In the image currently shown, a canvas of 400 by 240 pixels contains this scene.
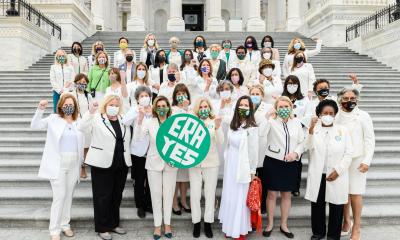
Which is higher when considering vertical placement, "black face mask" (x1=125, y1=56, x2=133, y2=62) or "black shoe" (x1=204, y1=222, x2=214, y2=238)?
"black face mask" (x1=125, y1=56, x2=133, y2=62)

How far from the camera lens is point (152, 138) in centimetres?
550

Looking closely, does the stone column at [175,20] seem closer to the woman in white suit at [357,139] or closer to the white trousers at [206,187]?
the white trousers at [206,187]

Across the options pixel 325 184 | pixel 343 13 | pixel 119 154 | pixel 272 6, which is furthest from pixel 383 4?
pixel 119 154

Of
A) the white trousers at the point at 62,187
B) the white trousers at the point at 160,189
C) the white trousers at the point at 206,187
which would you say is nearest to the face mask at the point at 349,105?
the white trousers at the point at 206,187

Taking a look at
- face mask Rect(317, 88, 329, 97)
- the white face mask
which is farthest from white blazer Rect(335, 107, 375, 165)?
the white face mask

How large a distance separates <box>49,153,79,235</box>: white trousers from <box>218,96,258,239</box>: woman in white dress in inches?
92.3

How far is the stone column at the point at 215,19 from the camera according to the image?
94.9ft

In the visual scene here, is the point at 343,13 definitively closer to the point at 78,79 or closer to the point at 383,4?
the point at 383,4

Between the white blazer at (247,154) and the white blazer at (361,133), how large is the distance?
1401mm

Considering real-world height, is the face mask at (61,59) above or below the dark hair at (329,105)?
above

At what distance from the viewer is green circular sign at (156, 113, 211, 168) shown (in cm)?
532

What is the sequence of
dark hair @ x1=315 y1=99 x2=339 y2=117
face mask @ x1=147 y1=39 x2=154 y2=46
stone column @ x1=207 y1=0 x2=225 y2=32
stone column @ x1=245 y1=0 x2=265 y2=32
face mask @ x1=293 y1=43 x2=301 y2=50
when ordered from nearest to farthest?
dark hair @ x1=315 y1=99 x2=339 y2=117, face mask @ x1=293 y1=43 x2=301 y2=50, face mask @ x1=147 y1=39 x2=154 y2=46, stone column @ x1=245 y1=0 x2=265 y2=32, stone column @ x1=207 y1=0 x2=225 y2=32

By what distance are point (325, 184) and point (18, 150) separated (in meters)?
6.55

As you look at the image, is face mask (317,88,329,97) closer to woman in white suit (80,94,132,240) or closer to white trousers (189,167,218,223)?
white trousers (189,167,218,223)
